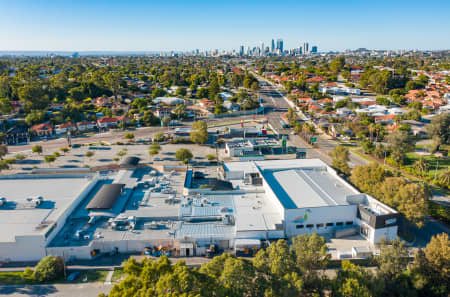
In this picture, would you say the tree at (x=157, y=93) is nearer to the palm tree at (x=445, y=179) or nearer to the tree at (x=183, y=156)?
the tree at (x=183, y=156)

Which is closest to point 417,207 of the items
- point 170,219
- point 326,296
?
point 326,296

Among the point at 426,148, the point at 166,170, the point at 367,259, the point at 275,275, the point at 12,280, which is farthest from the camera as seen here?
the point at 426,148

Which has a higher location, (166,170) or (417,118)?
(417,118)

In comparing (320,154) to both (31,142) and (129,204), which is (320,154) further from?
(31,142)

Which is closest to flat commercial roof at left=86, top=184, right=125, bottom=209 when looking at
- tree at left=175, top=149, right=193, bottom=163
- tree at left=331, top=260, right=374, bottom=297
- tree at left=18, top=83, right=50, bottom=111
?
tree at left=175, top=149, right=193, bottom=163

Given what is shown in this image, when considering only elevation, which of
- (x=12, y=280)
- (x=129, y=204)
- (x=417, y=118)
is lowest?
(x=12, y=280)

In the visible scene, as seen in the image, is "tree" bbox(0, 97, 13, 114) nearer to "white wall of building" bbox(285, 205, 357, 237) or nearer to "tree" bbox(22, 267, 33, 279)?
"tree" bbox(22, 267, 33, 279)

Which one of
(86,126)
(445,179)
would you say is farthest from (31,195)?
(445,179)
